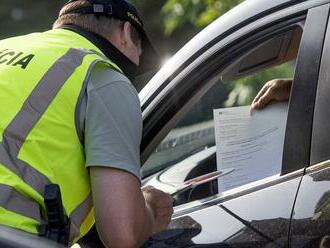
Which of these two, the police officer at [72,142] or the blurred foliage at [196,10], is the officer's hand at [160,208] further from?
the blurred foliage at [196,10]

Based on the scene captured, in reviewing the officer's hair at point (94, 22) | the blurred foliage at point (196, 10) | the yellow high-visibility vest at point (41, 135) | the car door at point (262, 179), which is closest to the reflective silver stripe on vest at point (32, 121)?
the yellow high-visibility vest at point (41, 135)

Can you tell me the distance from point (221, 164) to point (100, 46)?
644 millimetres

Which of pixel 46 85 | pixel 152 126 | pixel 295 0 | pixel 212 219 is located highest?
pixel 295 0

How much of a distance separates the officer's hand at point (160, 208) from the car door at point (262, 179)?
5cm

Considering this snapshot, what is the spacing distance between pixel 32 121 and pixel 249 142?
0.86 meters

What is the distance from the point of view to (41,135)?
7.70 ft

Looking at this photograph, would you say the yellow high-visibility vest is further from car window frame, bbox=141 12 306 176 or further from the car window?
the car window

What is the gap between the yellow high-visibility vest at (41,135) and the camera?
2318 millimetres

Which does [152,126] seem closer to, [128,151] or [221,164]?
[221,164]

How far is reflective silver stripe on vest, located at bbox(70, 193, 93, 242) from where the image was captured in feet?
7.98

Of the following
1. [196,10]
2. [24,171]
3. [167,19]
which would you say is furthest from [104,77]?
[167,19]

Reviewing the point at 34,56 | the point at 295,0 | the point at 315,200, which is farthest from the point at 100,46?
the point at 315,200

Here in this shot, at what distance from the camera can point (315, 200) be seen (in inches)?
91.9

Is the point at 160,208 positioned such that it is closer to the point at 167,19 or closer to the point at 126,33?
the point at 126,33
